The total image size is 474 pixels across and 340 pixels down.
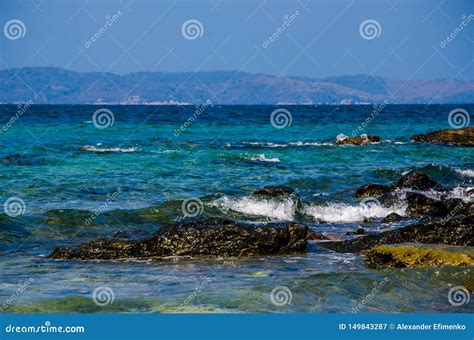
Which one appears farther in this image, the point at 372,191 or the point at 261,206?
the point at 372,191

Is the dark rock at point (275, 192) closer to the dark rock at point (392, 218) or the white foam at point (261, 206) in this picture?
the white foam at point (261, 206)

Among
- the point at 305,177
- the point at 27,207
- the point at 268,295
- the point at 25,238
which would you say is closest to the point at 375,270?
the point at 268,295

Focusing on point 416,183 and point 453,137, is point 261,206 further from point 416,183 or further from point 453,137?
point 453,137

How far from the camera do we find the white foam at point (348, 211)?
19.7m

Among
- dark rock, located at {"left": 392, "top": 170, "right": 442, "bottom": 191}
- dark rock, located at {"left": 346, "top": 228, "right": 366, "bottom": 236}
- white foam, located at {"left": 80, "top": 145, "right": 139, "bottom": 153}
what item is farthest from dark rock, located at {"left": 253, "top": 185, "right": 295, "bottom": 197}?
white foam, located at {"left": 80, "top": 145, "right": 139, "bottom": 153}

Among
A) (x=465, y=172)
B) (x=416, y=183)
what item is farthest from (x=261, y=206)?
(x=465, y=172)

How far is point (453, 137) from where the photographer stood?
45.1 metres

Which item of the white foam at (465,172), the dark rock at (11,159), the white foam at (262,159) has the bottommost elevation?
the white foam at (465,172)

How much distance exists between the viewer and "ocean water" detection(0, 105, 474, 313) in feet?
36.9

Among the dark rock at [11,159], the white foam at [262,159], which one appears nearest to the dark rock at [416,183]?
the white foam at [262,159]

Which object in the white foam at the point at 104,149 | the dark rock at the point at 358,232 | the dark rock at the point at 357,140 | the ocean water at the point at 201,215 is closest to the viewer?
the ocean water at the point at 201,215

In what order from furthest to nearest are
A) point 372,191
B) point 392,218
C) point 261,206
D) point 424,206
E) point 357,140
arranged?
1. point 357,140
2. point 372,191
3. point 261,206
4. point 424,206
5. point 392,218

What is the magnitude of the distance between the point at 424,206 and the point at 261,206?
4.11 metres

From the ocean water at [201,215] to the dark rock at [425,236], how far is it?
597 mm
